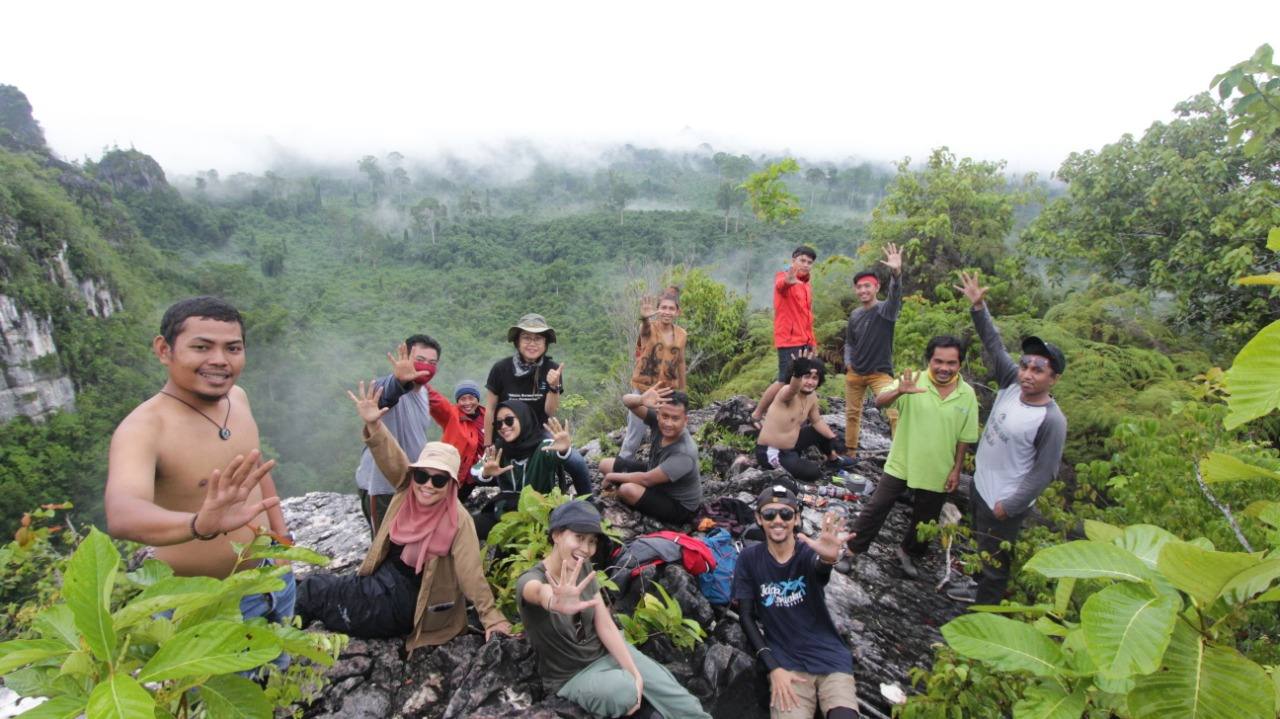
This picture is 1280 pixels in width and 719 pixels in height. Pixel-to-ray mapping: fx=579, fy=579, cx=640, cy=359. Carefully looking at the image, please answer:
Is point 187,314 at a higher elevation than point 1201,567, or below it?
higher

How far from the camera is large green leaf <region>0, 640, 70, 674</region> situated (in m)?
1.14

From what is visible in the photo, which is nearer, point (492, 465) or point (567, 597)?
point (567, 597)

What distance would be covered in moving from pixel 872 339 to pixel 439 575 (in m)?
4.42

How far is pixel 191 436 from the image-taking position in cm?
237

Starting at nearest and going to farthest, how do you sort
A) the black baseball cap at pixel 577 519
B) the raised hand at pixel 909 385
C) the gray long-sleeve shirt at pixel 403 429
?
the black baseball cap at pixel 577 519 < the raised hand at pixel 909 385 < the gray long-sleeve shirt at pixel 403 429

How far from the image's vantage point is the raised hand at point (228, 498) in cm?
185

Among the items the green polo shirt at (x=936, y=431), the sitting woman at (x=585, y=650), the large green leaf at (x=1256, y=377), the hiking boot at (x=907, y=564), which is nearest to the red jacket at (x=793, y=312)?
the green polo shirt at (x=936, y=431)

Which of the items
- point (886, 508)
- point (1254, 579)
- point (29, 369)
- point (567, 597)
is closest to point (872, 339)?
point (886, 508)

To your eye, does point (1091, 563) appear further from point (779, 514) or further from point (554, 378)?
point (554, 378)

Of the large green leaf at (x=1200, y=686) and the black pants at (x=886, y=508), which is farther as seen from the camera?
the black pants at (x=886, y=508)

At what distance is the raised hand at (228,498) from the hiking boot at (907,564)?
A: 457 cm

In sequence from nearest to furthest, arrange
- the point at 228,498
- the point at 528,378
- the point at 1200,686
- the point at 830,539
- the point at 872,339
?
the point at 1200,686 < the point at 228,498 < the point at 830,539 < the point at 528,378 < the point at 872,339

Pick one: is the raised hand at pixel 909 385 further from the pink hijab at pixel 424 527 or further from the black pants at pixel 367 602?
the black pants at pixel 367 602

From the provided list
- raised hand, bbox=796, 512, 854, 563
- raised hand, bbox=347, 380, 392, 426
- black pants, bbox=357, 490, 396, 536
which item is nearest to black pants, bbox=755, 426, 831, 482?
raised hand, bbox=796, 512, 854, 563
